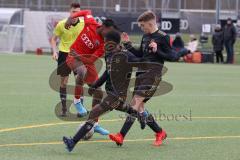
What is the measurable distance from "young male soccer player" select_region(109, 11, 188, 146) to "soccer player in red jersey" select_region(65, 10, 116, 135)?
0.78 m

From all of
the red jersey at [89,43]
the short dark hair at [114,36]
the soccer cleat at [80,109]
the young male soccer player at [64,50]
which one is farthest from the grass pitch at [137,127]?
the short dark hair at [114,36]

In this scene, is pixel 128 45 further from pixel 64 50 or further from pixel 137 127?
pixel 64 50

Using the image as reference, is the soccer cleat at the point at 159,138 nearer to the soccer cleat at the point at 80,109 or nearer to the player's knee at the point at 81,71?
the player's knee at the point at 81,71

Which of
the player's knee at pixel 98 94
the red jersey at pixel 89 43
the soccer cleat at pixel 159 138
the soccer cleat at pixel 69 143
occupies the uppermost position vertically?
the red jersey at pixel 89 43

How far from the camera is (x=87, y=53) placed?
1259 cm

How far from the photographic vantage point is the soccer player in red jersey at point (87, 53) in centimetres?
1208

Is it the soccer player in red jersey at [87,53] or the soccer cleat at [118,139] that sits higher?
the soccer player in red jersey at [87,53]

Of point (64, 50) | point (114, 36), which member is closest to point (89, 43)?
point (114, 36)

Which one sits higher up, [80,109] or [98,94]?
[98,94]

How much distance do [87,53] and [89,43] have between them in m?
0.24

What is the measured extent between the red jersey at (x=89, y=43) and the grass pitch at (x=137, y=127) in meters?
1.27

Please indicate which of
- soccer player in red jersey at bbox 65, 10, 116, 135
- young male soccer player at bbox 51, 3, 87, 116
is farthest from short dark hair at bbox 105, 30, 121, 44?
young male soccer player at bbox 51, 3, 87, 116

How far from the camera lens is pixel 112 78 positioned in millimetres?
10742

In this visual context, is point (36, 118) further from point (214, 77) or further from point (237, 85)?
point (214, 77)
